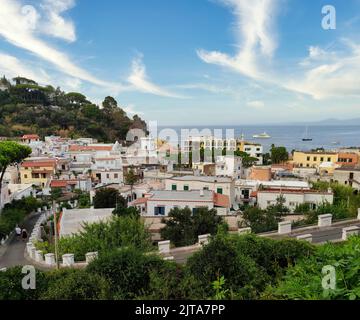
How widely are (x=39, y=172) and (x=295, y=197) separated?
543 inches

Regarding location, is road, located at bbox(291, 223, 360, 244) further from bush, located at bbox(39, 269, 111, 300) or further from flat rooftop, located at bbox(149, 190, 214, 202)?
flat rooftop, located at bbox(149, 190, 214, 202)

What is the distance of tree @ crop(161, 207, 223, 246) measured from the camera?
7311 mm

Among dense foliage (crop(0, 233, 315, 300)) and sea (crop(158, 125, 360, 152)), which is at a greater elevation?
sea (crop(158, 125, 360, 152))

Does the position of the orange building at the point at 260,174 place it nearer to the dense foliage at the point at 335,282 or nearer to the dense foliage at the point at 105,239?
the dense foliage at the point at 105,239

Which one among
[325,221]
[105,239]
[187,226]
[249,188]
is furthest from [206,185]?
[105,239]

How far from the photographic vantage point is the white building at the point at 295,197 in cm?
1133

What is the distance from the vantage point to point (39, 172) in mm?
17109

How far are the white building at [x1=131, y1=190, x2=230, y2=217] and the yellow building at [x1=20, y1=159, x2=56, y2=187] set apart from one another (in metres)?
8.37

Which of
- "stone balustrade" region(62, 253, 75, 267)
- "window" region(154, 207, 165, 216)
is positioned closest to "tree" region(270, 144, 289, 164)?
"window" region(154, 207, 165, 216)

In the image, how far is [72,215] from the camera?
876 cm

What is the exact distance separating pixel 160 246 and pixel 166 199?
18.2ft

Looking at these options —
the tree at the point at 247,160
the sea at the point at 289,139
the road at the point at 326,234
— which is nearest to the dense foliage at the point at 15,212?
the sea at the point at 289,139

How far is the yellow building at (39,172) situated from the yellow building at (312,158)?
63.4 ft
